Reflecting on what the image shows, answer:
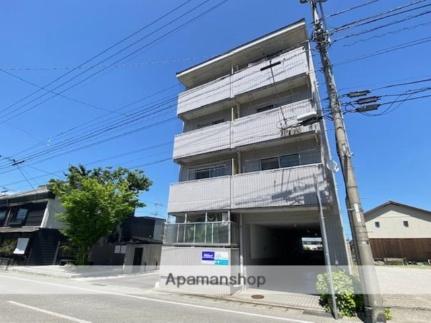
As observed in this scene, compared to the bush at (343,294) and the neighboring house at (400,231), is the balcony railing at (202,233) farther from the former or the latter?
the neighboring house at (400,231)

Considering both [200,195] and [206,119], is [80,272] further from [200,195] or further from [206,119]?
[206,119]

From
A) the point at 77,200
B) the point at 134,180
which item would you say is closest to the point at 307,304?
the point at 77,200

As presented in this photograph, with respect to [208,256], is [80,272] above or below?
below

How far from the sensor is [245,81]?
14016 mm

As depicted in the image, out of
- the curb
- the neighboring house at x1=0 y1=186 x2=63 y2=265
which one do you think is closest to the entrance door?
the neighboring house at x1=0 y1=186 x2=63 y2=265

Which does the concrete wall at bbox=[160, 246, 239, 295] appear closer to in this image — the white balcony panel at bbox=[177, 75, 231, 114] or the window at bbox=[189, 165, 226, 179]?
the window at bbox=[189, 165, 226, 179]

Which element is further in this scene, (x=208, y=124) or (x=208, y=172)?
(x=208, y=124)

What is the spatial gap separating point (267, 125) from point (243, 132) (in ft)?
4.31

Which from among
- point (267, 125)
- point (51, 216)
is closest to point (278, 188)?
point (267, 125)

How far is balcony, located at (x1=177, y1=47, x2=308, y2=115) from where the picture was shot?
1252cm

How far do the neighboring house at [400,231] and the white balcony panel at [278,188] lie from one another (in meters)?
20.8

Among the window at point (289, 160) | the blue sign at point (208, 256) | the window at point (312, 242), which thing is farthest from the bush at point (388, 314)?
the window at point (312, 242)

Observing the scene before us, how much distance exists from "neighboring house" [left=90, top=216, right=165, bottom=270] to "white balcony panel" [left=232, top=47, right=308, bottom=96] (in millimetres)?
15756

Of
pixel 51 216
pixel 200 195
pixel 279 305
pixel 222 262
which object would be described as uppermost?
pixel 51 216
